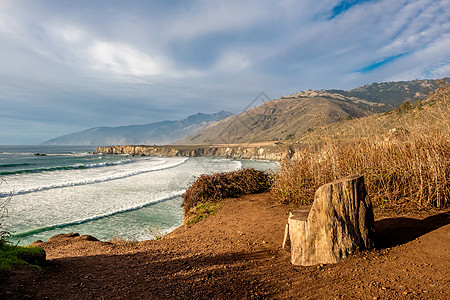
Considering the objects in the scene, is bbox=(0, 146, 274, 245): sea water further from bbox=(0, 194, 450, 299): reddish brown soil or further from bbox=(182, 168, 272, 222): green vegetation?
bbox=(0, 194, 450, 299): reddish brown soil

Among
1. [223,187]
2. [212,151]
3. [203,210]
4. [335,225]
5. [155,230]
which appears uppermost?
[212,151]

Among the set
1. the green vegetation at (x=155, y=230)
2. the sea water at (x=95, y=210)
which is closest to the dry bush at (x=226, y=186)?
the sea water at (x=95, y=210)

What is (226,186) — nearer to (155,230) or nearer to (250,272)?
(155,230)

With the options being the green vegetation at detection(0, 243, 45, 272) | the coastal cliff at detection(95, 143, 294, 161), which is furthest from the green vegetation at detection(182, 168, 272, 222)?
the coastal cliff at detection(95, 143, 294, 161)

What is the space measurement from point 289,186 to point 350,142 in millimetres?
2237

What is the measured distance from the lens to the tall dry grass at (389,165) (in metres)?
5.22

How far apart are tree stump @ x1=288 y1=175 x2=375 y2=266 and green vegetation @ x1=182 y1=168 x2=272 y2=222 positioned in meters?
5.38

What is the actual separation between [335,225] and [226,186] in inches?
232

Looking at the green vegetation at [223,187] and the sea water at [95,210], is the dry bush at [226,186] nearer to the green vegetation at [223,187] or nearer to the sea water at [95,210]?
the green vegetation at [223,187]

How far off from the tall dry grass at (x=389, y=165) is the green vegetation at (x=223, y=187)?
1.75m

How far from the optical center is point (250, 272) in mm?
3721

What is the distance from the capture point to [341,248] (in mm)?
3656

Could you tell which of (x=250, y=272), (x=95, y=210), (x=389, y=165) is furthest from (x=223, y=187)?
(x=95, y=210)

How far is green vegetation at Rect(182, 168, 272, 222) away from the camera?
9133mm
